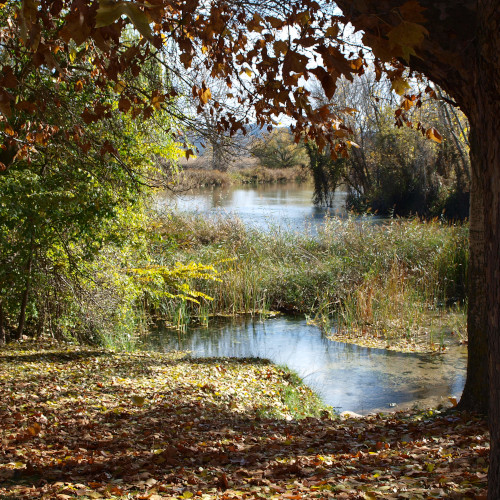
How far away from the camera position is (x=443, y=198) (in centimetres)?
1995

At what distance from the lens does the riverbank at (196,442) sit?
266 cm

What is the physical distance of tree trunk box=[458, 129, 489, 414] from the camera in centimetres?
425

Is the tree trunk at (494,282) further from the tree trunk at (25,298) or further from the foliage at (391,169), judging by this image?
the foliage at (391,169)

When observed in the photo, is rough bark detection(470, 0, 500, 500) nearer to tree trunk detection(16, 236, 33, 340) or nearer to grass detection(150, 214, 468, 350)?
tree trunk detection(16, 236, 33, 340)

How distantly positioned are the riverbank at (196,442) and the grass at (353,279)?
98.1 inches

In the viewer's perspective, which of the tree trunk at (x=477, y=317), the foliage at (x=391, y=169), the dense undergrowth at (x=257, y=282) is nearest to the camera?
the tree trunk at (x=477, y=317)

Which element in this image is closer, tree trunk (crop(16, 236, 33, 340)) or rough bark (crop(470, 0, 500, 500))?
rough bark (crop(470, 0, 500, 500))

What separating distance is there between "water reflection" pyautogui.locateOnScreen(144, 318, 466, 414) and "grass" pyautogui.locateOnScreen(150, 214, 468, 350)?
0.44m

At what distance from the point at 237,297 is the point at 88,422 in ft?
21.6

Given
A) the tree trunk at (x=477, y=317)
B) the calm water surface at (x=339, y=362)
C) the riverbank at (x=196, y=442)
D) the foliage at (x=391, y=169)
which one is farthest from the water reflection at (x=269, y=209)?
the tree trunk at (x=477, y=317)

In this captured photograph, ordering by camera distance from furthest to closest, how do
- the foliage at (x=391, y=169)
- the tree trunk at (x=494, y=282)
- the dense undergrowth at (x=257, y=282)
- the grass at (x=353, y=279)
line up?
the foliage at (x=391, y=169) < the grass at (x=353, y=279) < the dense undergrowth at (x=257, y=282) < the tree trunk at (x=494, y=282)

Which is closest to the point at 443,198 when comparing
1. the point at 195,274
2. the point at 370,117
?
the point at 370,117

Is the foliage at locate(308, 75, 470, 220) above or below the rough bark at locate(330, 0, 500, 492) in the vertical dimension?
above

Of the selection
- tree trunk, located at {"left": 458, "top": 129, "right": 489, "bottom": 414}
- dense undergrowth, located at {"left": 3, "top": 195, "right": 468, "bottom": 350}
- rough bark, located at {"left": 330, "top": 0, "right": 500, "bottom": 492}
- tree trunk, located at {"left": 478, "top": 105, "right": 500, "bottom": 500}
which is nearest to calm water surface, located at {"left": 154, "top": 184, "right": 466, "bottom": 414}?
dense undergrowth, located at {"left": 3, "top": 195, "right": 468, "bottom": 350}
